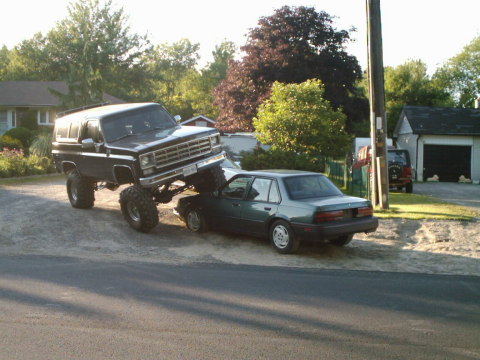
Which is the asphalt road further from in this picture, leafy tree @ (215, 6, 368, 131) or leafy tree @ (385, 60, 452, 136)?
leafy tree @ (385, 60, 452, 136)

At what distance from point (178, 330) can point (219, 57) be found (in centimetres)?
9426

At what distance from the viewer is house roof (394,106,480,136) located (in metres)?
33.5

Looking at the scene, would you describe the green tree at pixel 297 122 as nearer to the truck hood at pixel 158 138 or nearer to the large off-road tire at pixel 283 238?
the truck hood at pixel 158 138

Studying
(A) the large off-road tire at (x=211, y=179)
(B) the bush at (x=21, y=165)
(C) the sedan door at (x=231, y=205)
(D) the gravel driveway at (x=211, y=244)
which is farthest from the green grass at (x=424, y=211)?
(B) the bush at (x=21, y=165)

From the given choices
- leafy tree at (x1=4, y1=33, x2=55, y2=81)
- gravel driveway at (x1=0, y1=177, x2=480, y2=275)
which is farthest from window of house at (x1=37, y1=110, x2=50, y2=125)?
gravel driveway at (x1=0, y1=177, x2=480, y2=275)

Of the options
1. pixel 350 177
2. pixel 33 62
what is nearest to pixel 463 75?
pixel 33 62

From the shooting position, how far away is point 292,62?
117ft

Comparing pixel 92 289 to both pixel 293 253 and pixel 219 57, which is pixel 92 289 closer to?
pixel 293 253

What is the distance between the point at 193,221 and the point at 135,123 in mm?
2616

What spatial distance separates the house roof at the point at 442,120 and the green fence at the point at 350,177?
12.4 metres

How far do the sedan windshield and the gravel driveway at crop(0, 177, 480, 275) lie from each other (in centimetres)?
106

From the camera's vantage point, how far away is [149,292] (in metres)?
7.31

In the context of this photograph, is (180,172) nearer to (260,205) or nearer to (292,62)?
(260,205)

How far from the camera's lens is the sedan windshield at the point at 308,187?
1068cm
